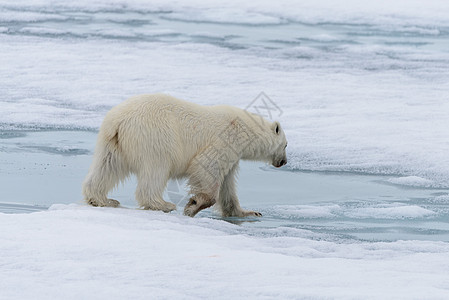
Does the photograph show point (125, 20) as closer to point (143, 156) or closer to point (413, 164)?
point (413, 164)

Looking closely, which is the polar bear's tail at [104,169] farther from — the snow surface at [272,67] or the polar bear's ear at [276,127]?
the snow surface at [272,67]

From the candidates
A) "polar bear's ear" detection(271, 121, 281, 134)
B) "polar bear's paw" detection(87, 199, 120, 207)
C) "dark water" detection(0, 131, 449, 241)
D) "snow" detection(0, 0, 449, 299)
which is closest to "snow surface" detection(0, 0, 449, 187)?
"snow" detection(0, 0, 449, 299)

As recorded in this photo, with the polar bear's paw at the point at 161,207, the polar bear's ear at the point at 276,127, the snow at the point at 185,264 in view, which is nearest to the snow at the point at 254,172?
the snow at the point at 185,264

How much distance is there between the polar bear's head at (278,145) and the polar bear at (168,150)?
227 millimetres

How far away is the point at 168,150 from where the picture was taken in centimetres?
453

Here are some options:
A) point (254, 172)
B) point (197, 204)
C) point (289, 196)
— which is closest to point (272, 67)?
point (254, 172)

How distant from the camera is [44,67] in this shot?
34.2 ft

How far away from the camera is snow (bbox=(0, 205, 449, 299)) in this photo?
8.91ft

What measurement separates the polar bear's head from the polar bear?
0.75ft

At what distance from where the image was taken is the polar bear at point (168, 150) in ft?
14.7

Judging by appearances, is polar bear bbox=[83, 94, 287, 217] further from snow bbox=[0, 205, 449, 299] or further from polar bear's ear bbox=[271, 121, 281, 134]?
snow bbox=[0, 205, 449, 299]

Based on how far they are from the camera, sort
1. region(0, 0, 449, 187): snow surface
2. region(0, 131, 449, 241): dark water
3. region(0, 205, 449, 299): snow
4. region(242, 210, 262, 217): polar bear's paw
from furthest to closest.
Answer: region(0, 0, 449, 187): snow surface < region(242, 210, 262, 217): polar bear's paw < region(0, 131, 449, 241): dark water < region(0, 205, 449, 299): snow

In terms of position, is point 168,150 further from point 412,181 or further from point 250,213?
point 412,181

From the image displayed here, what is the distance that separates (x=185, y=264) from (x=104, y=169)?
5.45 ft
